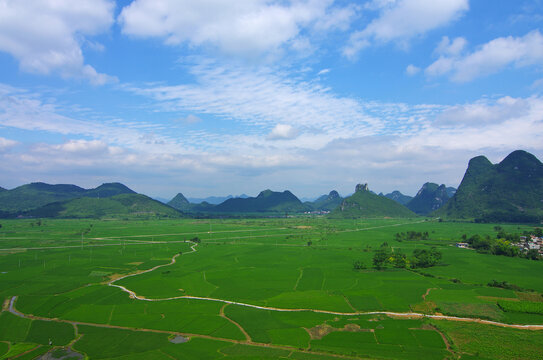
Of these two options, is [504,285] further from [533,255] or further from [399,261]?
[533,255]

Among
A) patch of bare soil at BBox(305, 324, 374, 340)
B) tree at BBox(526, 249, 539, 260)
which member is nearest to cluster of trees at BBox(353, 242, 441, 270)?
tree at BBox(526, 249, 539, 260)

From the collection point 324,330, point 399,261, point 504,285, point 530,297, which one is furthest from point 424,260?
point 324,330

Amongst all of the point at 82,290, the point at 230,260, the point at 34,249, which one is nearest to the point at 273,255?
the point at 230,260

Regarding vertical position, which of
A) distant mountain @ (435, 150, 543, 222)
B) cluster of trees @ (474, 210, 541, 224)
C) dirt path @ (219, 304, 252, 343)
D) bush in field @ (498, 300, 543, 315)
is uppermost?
distant mountain @ (435, 150, 543, 222)

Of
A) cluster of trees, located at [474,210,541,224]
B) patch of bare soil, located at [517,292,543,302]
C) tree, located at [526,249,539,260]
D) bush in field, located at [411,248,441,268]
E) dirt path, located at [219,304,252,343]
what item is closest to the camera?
dirt path, located at [219,304,252,343]

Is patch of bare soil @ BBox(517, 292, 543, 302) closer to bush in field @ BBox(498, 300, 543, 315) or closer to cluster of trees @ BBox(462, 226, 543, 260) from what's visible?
bush in field @ BBox(498, 300, 543, 315)

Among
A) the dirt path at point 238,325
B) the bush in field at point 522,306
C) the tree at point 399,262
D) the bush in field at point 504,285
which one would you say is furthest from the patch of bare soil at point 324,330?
the tree at point 399,262
